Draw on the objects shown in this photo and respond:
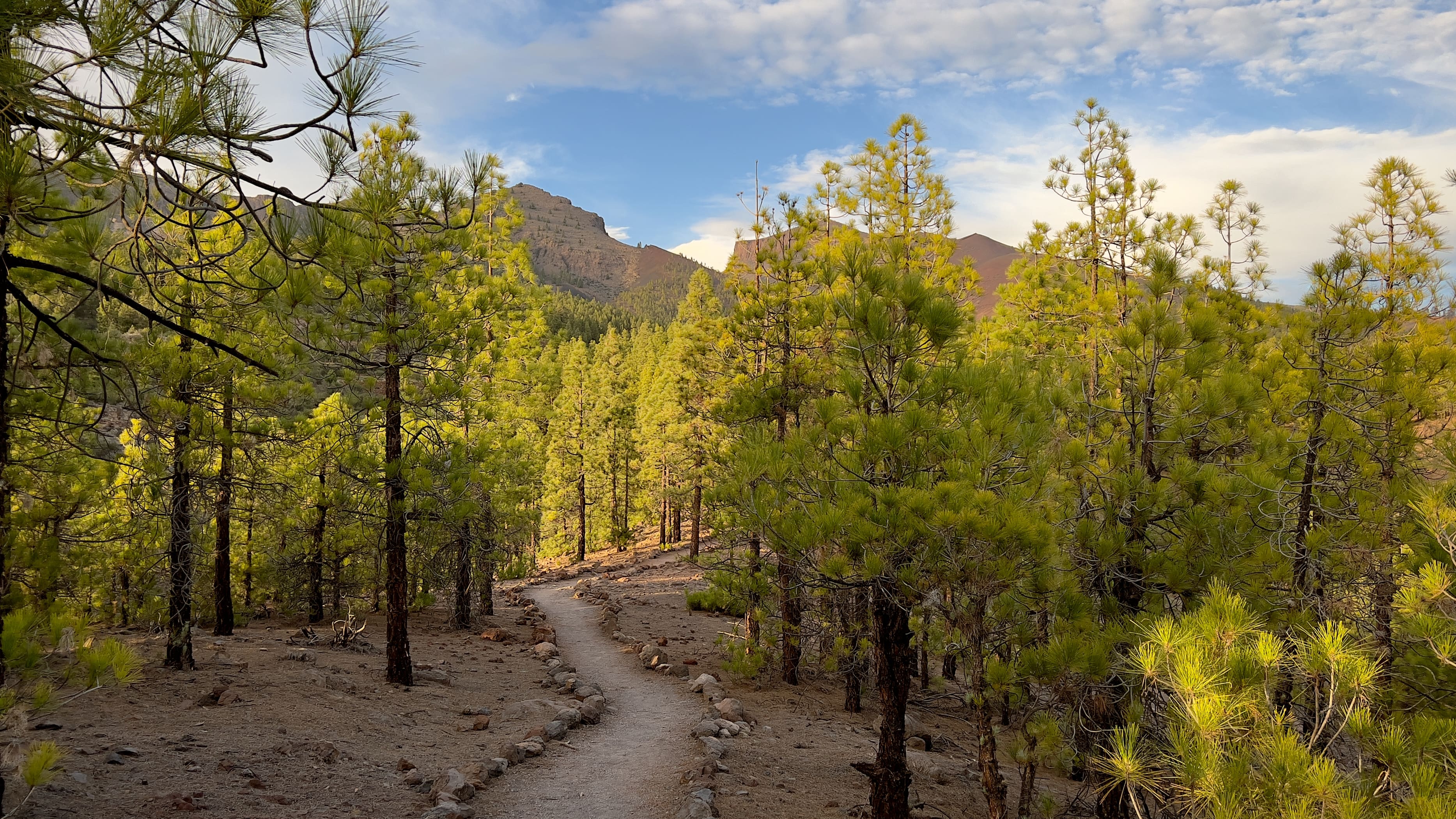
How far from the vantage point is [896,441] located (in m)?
5.45

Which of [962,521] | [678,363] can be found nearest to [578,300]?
[678,363]

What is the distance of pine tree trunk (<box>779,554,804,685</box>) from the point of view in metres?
7.38

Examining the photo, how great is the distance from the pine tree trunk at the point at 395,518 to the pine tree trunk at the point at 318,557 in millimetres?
4933

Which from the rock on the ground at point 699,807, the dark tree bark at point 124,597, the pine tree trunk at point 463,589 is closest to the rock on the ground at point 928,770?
the rock on the ground at point 699,807

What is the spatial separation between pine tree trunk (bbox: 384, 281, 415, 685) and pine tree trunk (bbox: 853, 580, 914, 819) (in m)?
7.25

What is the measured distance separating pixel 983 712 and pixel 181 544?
32.7ft

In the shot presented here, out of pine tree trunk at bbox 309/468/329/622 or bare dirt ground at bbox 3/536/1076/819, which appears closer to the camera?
bare dirt ground at bbox 3/536/1076/819

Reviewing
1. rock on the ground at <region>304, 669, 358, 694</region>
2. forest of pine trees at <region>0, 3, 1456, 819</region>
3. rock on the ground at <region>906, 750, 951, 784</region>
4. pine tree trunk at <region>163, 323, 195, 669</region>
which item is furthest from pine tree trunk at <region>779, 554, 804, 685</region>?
pine tree trunk at <region>163, 323, 195, 669</region>

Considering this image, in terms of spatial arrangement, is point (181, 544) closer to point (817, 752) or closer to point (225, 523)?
point (225, 523)

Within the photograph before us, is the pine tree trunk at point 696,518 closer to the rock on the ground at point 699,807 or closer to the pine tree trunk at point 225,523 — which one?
the pine tree trunk at point 225,523

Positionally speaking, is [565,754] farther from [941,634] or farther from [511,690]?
[941,634]

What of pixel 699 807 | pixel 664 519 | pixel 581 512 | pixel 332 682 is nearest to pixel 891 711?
pixel 699 807

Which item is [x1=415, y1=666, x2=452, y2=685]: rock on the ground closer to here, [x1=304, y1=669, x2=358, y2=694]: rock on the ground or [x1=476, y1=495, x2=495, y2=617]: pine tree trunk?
[x1=304, y1=669, x2=358, y2=694]: rock on the ground

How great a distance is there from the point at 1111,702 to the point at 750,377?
299 inches
